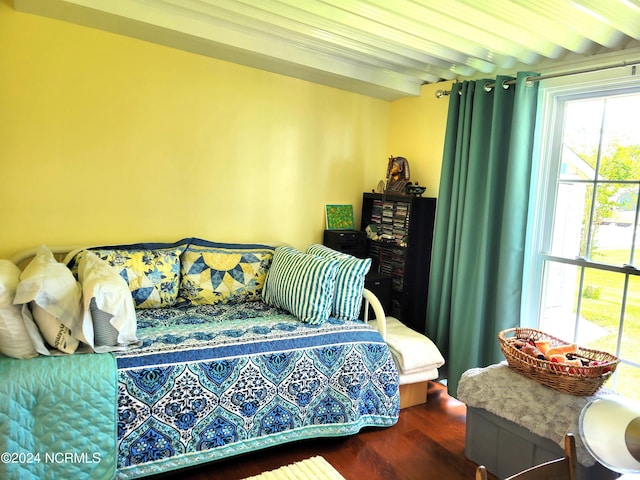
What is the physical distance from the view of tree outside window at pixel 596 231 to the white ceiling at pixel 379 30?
1.11 ft

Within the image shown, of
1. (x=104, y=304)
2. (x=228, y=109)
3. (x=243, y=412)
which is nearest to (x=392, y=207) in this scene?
(x=228, y=109)

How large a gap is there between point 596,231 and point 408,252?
3.80 ft

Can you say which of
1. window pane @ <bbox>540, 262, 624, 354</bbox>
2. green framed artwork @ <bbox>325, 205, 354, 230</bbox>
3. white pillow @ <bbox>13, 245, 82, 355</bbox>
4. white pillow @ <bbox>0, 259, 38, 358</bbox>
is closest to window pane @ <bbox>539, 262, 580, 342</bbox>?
window pane @ <bbox>540, 262, 624, 354</bbox>

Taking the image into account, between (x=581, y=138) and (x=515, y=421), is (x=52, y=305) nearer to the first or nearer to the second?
(x=515, y=421)

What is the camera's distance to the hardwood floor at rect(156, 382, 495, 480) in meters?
2.09

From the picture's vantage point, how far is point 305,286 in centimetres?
255

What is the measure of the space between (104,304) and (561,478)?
177 cm

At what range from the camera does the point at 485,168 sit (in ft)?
9.16

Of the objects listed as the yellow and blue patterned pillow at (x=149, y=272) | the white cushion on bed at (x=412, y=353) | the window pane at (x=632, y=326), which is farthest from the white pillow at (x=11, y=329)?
the window pane at (x=632, y=326)

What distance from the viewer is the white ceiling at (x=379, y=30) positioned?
6.61ft

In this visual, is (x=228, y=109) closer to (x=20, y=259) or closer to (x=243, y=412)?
(x=20, y=259)

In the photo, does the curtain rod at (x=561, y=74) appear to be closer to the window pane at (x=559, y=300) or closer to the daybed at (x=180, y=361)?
the window pane at (x=559, y=300)

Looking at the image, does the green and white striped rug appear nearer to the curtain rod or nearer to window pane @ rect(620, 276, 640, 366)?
window pane @ rect(620, 276, 640, 366)

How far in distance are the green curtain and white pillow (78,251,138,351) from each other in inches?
77.7
